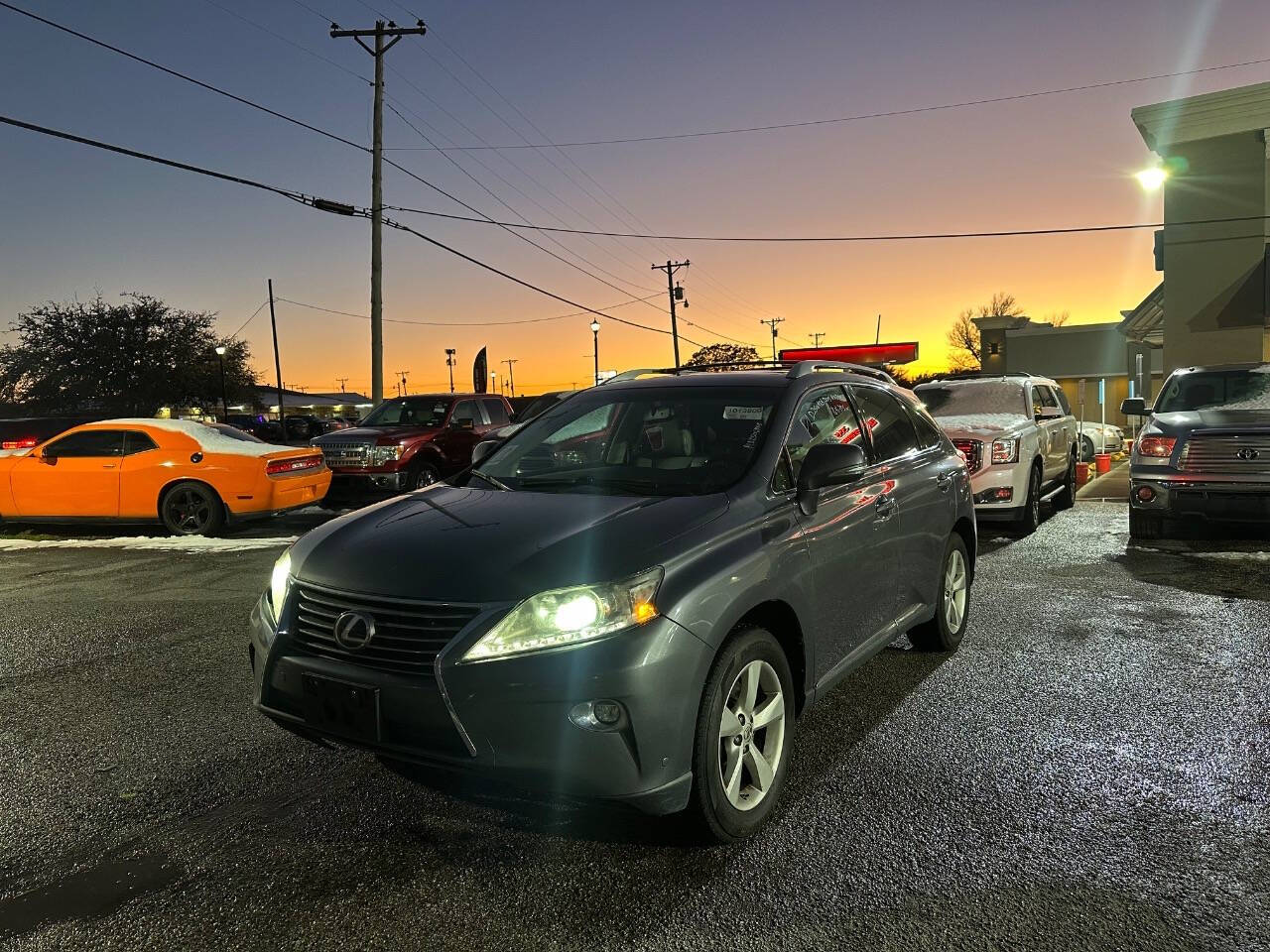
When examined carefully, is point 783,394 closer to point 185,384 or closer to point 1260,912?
point 1260,912

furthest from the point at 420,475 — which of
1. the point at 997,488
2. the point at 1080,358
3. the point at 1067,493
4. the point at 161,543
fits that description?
the point at 1080,358

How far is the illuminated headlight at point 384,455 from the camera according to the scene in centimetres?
1297

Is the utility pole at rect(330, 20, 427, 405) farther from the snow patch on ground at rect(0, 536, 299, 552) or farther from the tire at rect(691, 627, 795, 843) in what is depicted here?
the tire at rect(691, 627, 795, 843)

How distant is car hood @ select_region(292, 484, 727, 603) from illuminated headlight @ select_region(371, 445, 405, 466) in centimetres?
966

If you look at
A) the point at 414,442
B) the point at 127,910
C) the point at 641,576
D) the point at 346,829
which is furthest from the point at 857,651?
the point at 414,442

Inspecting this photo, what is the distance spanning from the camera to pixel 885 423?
4.73 m

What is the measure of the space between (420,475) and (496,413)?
2.60 metres

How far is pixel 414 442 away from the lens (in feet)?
43.6

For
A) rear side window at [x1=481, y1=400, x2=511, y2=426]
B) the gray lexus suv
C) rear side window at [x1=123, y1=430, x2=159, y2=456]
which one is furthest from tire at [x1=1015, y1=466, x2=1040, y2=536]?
rear side window at [x1=123, y1=430, x2=159, y2=456]

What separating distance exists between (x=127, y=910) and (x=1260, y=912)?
3334 millimetres

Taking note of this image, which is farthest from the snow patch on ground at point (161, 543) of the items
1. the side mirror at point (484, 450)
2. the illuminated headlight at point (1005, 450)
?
the illuminated headlight at point (1005, 450)

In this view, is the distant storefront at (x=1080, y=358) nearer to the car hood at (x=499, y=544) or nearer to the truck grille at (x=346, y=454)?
the truck grille at (x=346, y=454)

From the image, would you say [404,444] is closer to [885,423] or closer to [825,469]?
[885,423]

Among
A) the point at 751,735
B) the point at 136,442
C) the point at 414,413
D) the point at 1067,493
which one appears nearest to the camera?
the point at 751,735
